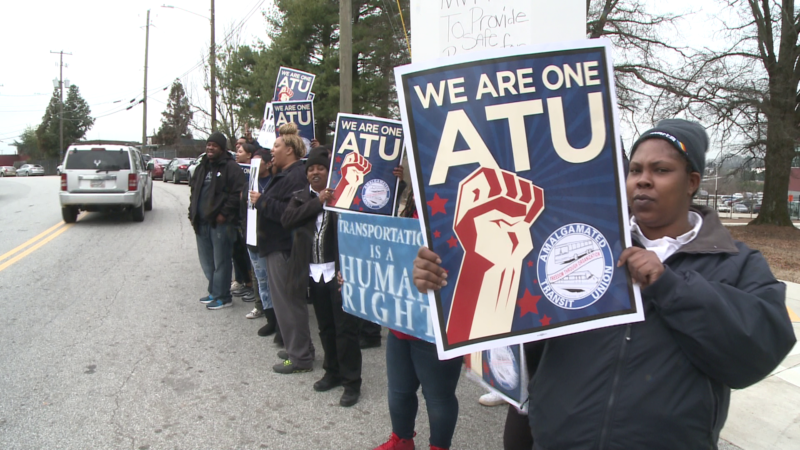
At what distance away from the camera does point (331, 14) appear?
20.5m

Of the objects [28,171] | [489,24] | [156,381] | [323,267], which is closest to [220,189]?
[156,381]

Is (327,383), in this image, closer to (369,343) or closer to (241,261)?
(369,343)

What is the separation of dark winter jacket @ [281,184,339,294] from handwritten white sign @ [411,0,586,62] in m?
1.34

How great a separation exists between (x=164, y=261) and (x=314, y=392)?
6058mm

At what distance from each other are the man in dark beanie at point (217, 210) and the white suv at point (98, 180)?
779 centimetres

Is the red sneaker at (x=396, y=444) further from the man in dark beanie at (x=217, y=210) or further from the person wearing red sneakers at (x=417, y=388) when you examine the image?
the man in dark beanie at (x=217, y=210)

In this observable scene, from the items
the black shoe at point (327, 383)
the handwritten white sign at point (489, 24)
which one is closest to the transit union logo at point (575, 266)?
the handwritten white sign at point (489, 24)

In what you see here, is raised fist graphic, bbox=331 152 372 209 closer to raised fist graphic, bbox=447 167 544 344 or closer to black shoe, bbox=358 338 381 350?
black shoe, bbox=358 338 381 350

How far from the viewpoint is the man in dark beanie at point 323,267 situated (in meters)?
4.05

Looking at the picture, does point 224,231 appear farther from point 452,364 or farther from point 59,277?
point 452,364

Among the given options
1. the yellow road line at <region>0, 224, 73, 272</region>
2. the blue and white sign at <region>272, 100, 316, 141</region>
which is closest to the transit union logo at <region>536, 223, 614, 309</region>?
the blue and white sign at <region>272, 100, 316, 141</region>

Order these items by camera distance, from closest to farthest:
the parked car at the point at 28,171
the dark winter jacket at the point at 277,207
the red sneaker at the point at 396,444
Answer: the red sneaker at the point at 396,444 → the dark winter jacket at the point at 277,207 → the parked car at the point at 28,171

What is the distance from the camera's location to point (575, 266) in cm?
154

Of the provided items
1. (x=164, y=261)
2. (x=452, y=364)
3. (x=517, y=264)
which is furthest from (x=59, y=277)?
(x=517, y=264)
